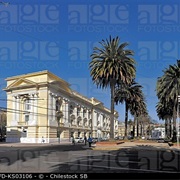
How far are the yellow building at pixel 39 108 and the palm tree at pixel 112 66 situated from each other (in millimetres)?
32003

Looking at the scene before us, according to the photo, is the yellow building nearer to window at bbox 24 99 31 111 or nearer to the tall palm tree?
window at bbox 24 99 31 111

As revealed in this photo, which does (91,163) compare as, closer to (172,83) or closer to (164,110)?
(172,83)

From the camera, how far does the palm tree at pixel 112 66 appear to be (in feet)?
156

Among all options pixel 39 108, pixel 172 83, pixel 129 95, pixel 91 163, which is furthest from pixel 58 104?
pixel 91 163

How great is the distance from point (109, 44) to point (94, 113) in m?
75.4

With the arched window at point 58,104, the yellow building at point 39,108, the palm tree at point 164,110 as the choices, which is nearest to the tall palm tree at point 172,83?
the palm tree at point 164,110

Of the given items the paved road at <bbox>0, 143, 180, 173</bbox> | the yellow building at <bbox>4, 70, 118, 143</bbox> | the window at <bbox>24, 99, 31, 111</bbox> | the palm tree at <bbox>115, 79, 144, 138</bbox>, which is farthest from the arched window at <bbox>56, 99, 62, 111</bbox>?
the paved road at <bbox>0, 143, 180, 173</bbox>

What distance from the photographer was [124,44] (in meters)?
48.7

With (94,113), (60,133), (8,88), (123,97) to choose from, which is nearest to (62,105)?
(60,133)

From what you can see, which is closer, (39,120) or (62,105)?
(39,120)

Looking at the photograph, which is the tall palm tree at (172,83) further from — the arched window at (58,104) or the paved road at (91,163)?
the arched window at (58,104)

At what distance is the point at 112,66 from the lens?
47312 millimetres

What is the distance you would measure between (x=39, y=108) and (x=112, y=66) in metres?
37.2

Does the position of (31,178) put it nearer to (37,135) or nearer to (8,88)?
(37,135)
